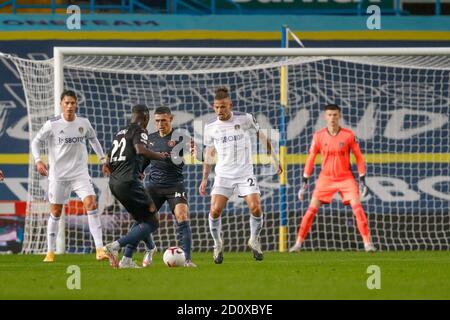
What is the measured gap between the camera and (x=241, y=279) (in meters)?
11.5

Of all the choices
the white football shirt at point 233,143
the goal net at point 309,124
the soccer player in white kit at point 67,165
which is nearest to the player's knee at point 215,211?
the white football shirt at point 233,143

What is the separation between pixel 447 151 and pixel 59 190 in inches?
246

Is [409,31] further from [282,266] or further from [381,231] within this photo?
[282,266]

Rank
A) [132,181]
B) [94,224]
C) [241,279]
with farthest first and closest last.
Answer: [94,224]
[132,181]
[241,279]

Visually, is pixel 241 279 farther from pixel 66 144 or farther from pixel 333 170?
pixel 333 170

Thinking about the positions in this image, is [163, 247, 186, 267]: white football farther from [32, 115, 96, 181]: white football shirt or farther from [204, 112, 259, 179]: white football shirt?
[32, 115, 96, 181]: white football shirt

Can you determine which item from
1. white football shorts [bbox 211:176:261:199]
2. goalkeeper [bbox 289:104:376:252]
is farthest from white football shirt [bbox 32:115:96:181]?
goalkeeper [bbox 289:104:376:252]

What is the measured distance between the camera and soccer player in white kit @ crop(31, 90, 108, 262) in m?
14.6

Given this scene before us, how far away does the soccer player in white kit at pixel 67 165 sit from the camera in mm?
14609

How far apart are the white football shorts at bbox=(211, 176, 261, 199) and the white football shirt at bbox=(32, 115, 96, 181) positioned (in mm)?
1717

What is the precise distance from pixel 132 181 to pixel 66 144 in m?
2.11

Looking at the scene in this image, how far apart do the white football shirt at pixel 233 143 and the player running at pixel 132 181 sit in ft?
4.20

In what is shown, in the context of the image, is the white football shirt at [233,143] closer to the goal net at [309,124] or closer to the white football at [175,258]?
the white football at [175,258]

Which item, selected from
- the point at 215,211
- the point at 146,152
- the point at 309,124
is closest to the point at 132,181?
the point at 146,152
